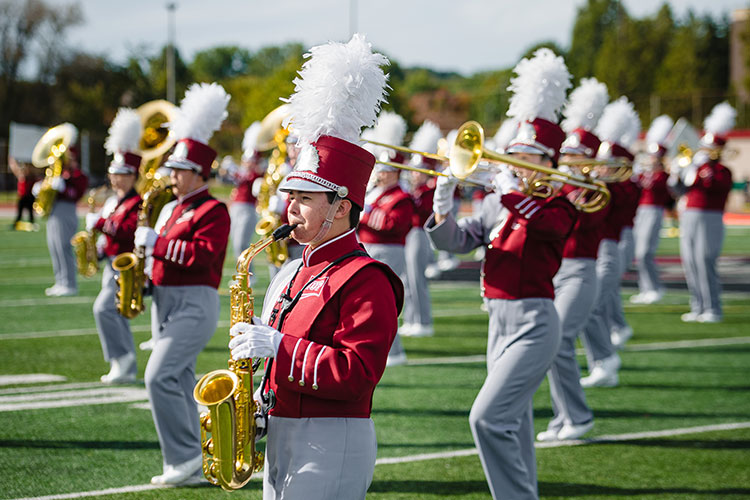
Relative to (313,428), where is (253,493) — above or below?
below

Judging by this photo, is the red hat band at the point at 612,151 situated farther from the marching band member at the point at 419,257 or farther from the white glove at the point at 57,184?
the white glove at the point at 57,184

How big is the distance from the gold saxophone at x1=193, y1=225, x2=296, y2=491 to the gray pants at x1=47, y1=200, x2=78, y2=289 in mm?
10885

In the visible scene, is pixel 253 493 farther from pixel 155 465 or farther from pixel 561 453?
pixel 561 453

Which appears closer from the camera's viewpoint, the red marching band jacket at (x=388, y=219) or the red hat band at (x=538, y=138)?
the red hat band at (x=538, y=138)

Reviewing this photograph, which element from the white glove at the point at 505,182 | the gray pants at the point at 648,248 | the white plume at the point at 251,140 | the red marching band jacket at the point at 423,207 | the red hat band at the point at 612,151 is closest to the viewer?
the white glove at the point at 505,182

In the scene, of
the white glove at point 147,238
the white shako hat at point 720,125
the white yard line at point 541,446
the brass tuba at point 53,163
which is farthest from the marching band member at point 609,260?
the brass tuba at point 53,163

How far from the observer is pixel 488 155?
199 inches

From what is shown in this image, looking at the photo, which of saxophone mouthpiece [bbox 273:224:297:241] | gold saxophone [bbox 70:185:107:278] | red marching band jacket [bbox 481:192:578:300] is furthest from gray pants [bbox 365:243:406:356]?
saxophone mouthpiece [bbox 273:224:297:241]

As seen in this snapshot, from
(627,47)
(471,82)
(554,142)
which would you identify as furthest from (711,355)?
(471,82)

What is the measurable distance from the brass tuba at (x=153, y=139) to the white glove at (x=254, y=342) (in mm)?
6664

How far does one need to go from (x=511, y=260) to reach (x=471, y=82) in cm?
12993

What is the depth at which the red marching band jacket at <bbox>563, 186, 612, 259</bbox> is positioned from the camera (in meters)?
7.60

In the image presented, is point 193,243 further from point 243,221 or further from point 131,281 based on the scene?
point 243,221

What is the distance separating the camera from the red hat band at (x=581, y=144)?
7.71 m
